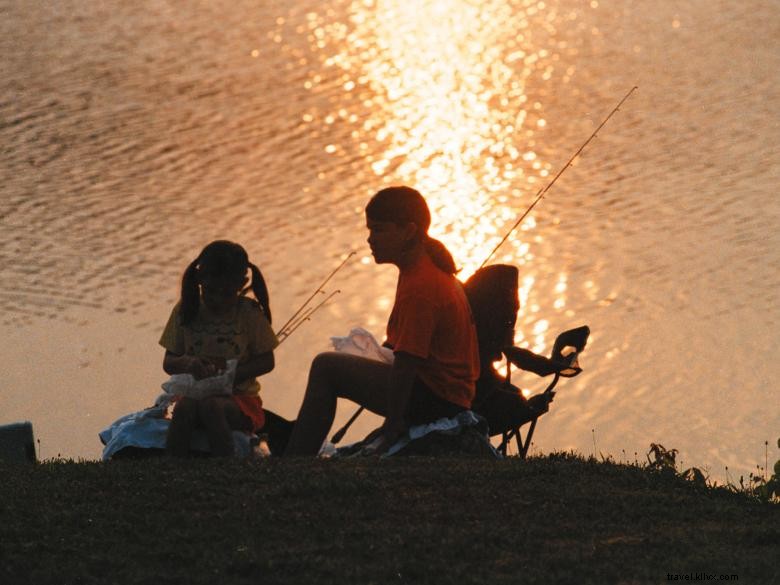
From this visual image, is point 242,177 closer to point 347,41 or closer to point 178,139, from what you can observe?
point 178,139

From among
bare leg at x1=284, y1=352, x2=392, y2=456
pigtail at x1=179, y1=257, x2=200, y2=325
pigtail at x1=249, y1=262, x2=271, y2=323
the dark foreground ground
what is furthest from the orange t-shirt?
pigtail at x1=179, y1=257, x2=200, y2=325

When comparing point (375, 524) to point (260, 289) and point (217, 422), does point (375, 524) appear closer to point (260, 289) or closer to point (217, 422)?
point (217, 422)

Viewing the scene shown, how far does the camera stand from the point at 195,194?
14562 mm

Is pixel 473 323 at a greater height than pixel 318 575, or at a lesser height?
greater

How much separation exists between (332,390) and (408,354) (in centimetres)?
37

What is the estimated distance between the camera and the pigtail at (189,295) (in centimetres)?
658

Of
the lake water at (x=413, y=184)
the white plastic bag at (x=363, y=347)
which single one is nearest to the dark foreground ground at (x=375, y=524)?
the white plastic bag at (x=363, y=347)

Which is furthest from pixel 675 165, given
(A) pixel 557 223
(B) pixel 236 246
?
(B) pixel 236 246

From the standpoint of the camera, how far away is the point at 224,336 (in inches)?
262

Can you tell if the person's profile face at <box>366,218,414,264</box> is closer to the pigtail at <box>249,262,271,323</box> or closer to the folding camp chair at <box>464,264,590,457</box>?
the pigtail at <box>249,262,271,323</box>

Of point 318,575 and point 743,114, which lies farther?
point 743,114

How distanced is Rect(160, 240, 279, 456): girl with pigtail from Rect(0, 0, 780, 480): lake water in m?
2.97

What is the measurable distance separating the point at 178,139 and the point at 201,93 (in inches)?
78.8

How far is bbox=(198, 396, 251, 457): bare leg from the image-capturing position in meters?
6.40
